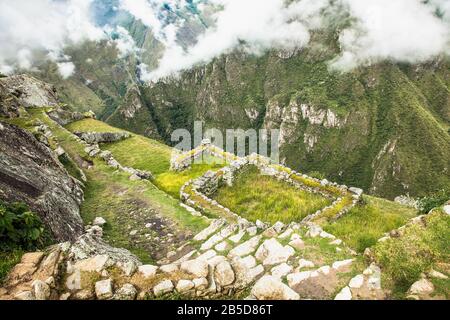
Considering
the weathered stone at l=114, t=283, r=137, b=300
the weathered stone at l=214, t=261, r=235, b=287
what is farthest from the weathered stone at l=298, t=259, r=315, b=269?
the weathered stone at l=114, t=283, r=137, b=300

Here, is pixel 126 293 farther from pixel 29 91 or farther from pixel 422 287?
pixel 29 91

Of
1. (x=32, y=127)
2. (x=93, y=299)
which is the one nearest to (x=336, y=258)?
(x=93, y=299)

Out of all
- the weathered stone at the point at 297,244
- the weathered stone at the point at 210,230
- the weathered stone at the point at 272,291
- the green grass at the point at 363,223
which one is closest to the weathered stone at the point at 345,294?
Result: the weathered stone at the point at 272,291

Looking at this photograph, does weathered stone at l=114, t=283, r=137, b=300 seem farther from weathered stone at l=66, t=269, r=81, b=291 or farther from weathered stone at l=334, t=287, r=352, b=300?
weathered stone at l=334, t=287, r=352, b=300

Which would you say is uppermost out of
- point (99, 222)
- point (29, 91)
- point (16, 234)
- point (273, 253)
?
point (29, 91)

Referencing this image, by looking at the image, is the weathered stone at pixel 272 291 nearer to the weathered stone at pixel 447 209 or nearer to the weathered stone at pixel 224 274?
the weathered stone at pixel 224 274

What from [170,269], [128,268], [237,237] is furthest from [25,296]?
[237,237]
